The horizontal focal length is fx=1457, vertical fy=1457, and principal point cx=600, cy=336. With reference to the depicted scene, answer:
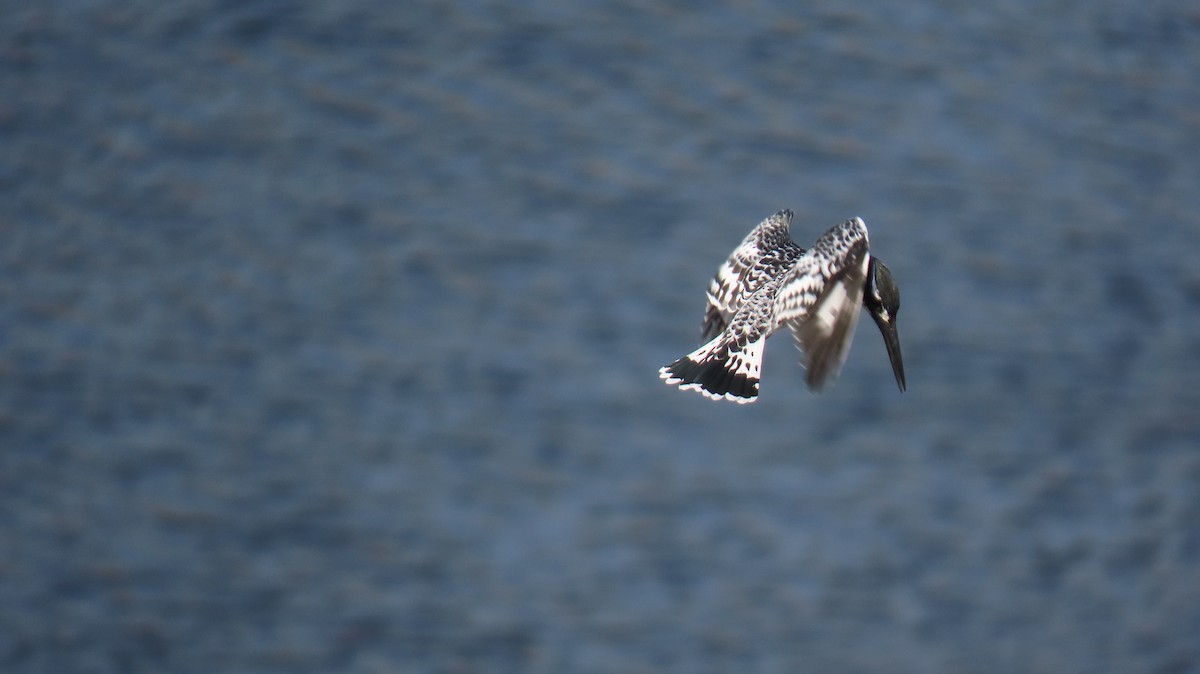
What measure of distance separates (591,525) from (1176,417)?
4.30 m

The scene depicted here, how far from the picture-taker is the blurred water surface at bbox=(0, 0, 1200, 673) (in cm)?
906

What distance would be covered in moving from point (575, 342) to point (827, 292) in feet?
22.7

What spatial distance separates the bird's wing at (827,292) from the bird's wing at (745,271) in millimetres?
340

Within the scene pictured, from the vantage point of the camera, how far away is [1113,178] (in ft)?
37.2

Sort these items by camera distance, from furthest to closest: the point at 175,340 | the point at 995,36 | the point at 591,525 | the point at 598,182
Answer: the point at 995,36
the point at 598,182
the point at 175,340
the point at 591,525

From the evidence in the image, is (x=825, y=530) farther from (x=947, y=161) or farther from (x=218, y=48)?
(x=218, y=48)

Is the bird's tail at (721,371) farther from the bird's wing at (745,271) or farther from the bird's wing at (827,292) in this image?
the bird's wing at (745,271)

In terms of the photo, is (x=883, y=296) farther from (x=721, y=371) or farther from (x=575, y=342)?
(x=575, y=342)

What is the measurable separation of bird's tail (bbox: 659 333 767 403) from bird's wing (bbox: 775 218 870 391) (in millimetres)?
113

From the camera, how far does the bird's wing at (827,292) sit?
2936 mm

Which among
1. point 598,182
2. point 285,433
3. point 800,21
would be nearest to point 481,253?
point 598,182

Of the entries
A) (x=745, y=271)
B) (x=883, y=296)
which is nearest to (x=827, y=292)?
(x=883, y=296)

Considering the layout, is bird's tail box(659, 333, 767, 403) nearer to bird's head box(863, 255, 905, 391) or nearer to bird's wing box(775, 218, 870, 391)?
bird's wing box(775, 218, 870, 391)

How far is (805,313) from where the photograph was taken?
3.07 meters
